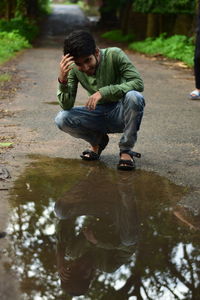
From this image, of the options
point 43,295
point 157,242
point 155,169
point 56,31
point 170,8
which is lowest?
point 56,31

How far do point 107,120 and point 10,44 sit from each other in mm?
15516

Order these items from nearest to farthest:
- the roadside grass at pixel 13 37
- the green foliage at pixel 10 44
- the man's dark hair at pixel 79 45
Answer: the man's dark hair at pixel 79 45
the green foliage at pixel 10 44
the roadside grass at pixel 13 37

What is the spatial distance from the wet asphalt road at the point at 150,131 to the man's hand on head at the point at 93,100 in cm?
73

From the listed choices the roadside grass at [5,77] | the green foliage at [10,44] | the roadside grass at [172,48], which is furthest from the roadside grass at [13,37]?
the roadside grass at [172,48]

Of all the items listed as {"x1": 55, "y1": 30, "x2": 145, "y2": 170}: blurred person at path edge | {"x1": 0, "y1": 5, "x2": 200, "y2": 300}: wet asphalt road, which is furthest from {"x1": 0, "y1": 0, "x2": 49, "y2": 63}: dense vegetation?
{"x1": 55, "y1": 30, "x2": 145, "y2": 170}: blurred person at path edge

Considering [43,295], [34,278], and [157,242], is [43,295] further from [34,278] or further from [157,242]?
[157,242]

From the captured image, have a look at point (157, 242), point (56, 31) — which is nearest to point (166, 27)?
point (56, 31)

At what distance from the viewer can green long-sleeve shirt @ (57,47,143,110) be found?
195 inches

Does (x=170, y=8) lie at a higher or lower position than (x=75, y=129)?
lower

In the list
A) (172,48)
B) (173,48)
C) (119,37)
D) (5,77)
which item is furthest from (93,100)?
(119,37)

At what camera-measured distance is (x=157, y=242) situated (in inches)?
136

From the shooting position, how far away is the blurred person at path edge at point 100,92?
4738 mm

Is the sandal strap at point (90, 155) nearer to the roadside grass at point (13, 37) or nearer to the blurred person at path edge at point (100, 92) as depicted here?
the blurred person at path edge at point (100, 92)

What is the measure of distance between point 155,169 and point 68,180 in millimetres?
913
